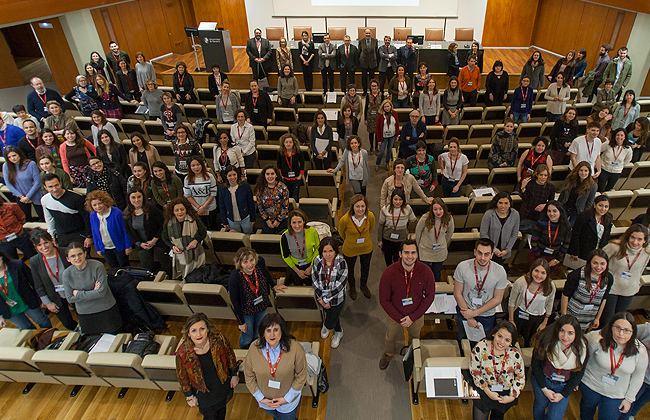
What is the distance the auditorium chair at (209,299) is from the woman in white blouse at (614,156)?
5.26 metres

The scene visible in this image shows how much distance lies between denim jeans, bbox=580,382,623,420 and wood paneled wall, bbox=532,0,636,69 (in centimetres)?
1032

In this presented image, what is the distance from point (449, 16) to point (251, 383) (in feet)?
44.3

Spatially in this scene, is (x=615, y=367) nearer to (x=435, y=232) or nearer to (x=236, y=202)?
(x=435, y=232)

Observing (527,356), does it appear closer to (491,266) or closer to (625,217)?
(491,266)

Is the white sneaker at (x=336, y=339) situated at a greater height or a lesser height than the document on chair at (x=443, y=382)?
lesser

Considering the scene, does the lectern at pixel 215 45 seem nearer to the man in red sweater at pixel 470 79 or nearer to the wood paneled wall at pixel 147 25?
the wood paneled wall at pixel 147 25

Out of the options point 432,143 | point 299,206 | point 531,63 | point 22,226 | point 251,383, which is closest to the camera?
point 251,383

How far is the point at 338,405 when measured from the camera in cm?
323

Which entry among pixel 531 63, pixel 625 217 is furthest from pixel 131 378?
pixel 531 63

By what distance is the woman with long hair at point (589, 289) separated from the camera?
2947 millimetres

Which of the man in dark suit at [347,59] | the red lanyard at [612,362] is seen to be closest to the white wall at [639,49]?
the man in dark suit at [347,59]

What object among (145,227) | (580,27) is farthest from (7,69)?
(580,27)

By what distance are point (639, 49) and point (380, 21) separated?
24.3 ft

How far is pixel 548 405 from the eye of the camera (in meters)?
2.84
